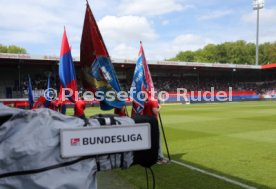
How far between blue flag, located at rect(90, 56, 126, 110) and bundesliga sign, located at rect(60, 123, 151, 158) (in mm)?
3023

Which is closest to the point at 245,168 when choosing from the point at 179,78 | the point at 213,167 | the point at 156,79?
the point at 213,167

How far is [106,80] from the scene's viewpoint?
5445 millimetres

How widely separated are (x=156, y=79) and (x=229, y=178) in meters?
45.8

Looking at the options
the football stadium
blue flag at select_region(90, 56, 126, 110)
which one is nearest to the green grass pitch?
the football stadium

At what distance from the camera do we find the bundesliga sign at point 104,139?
2.08 m

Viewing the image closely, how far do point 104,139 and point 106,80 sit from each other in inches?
131

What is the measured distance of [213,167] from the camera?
684cm

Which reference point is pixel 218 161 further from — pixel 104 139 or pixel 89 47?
pixel 104 139

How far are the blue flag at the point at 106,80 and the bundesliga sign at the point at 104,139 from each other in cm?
302

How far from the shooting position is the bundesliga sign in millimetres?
2078

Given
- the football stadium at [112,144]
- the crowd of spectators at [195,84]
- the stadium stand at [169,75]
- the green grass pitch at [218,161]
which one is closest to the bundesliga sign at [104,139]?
the football stadium at [112,144]

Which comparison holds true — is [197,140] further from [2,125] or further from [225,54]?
[225,54]

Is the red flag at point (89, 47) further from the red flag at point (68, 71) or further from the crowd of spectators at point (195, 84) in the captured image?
the crowd of spectators at point (195, 84)

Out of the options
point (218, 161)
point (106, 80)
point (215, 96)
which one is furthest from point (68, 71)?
point (215, 96)
